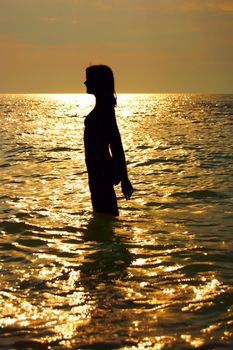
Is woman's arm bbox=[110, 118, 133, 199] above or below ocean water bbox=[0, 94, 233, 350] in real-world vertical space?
above

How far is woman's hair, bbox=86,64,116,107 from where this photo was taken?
6.86 m

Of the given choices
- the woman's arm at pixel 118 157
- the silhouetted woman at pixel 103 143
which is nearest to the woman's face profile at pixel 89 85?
the silhouetted woman at pixel 103 143

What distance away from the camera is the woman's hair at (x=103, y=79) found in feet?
22.5

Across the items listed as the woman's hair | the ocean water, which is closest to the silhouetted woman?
the woman's hair

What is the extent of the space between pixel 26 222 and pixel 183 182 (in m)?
5.33

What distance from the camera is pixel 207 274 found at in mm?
5445

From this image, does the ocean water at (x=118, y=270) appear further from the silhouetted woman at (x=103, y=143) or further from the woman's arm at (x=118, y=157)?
the woman's arm at (x=118, y=157)

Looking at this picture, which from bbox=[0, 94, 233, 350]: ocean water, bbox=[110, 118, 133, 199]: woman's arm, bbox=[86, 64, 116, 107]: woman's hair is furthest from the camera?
bbox=[110, 118, 133, 199]: woman's arm

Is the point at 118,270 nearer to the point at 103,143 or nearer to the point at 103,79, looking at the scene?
the point at 103,143

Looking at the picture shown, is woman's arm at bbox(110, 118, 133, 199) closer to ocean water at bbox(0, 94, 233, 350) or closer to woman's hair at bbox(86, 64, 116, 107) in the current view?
woman's hair at bbox(86, 64, 116, 107)

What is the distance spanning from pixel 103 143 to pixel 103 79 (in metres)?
0.86

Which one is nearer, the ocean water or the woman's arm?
the ocean water

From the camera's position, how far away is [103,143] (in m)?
7.19

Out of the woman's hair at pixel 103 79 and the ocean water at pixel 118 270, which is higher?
the woman's hair at pixel 103 79
